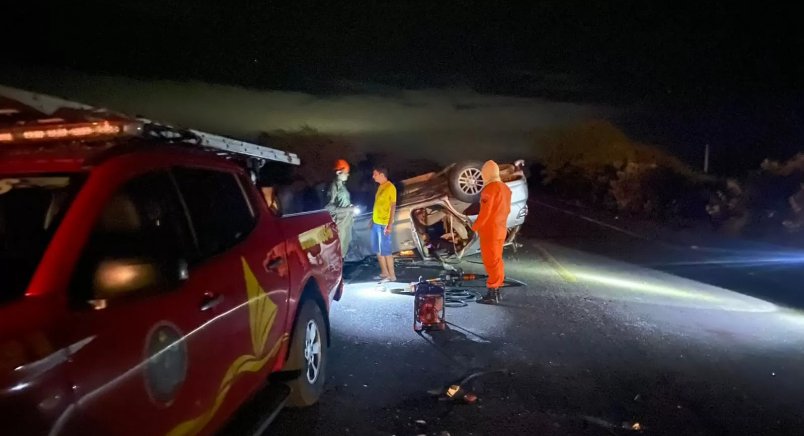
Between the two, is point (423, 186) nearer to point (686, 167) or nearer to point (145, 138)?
point (145, 138)

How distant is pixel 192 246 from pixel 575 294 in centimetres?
699

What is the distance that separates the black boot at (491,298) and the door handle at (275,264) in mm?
4655

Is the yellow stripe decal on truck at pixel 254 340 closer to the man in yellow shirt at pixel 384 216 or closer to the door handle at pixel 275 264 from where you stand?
the door handle at pixel 275 264

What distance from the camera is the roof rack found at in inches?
145

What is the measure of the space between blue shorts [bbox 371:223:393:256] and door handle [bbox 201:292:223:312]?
22.4ft

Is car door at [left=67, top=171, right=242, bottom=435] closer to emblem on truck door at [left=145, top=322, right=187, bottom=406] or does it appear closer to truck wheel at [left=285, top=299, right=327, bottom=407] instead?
emblem on truck door at [left=145, top=322, right=187, bottom=406]

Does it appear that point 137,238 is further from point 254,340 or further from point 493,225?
point 493,225

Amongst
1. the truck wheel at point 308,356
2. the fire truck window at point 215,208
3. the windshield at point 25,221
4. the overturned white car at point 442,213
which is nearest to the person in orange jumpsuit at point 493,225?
the overturned white car at point 442,213

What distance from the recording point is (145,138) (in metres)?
3.72

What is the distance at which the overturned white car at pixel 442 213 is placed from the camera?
11648mm

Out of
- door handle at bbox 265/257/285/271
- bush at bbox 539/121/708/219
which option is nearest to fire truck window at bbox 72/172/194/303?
door handle at bbox 265/257/285/271

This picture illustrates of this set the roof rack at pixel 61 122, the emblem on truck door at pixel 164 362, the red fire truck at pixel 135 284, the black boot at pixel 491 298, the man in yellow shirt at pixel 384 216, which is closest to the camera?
the red fire truck at pixel 135 284

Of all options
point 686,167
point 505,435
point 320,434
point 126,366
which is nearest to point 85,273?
point 126,366

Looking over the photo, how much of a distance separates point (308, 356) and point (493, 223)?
4342 millimetres
